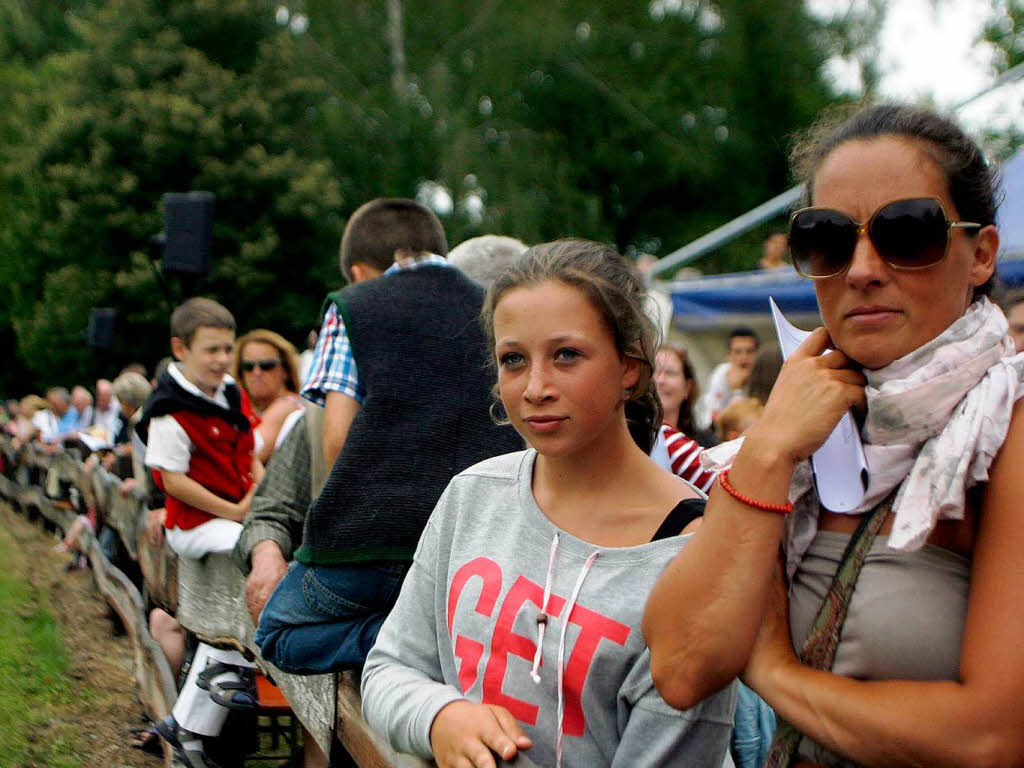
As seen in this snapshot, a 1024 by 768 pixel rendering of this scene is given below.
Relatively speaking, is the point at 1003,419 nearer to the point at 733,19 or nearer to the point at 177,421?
the point at 177,421

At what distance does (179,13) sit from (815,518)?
25.9m

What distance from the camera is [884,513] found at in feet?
4.59

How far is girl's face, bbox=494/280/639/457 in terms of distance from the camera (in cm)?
183

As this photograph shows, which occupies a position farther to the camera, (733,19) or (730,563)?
(733,19)

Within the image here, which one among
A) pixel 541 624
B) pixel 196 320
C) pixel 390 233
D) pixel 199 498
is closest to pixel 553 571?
pixel 541 624

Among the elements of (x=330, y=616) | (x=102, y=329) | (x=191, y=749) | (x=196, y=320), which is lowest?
(x=191, y=749)

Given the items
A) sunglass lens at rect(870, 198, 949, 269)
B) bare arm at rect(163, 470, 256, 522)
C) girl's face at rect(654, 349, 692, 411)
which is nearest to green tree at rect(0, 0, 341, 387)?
bare arm at rect(163, 470, 256, 522)

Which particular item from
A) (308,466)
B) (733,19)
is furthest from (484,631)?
(733,19)

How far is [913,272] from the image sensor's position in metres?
1.40

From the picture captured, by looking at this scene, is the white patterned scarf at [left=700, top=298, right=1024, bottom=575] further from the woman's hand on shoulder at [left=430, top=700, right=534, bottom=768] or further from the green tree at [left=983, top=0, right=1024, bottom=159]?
the green tree at [left=983, top=0, right=1024, bottom=159]

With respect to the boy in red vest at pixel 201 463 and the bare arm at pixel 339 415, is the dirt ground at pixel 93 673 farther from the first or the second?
the bare arm at pixel 339 415

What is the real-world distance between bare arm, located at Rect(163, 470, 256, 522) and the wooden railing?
20 cm

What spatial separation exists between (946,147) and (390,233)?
202 centimetres

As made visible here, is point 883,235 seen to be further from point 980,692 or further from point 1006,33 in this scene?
point 1006,33
